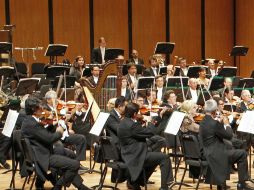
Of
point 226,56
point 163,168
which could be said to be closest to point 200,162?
point 163,168

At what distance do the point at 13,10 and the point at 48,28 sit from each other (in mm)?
1079

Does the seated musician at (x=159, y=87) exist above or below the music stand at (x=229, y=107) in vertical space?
above

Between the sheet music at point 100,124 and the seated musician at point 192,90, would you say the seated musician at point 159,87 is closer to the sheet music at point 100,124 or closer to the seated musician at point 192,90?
the seated musician at point 192,90

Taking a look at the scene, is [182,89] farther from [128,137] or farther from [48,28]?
[48,28]

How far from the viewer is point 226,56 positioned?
2044cm

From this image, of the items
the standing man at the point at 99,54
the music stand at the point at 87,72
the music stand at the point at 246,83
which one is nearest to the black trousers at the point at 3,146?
the music stand at the point at 87,72

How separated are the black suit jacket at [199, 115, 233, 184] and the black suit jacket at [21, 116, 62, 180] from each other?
189cm

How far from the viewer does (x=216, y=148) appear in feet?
27.2

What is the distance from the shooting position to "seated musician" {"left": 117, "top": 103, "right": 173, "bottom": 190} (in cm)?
829

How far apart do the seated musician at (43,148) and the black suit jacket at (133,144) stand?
28.6 inches

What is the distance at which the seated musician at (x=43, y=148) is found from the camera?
789 cm

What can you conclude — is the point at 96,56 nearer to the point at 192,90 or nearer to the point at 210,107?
the point at 192,90

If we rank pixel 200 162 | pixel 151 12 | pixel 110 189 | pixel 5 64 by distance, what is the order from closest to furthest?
1. pixel 200 162
2. pixel 110 189
3. pixel 5 64
4. pixel 151 12

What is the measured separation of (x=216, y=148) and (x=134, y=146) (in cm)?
105
